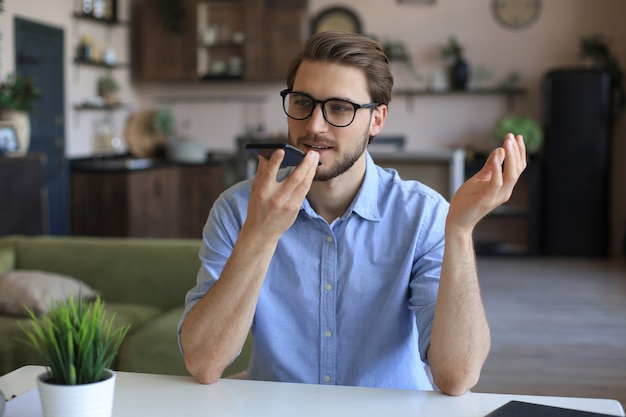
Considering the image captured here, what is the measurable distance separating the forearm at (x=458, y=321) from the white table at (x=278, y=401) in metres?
0.09

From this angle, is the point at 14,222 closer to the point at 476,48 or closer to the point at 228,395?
the point at 228,395

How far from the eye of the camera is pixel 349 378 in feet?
5.82

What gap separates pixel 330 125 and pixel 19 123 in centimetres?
408

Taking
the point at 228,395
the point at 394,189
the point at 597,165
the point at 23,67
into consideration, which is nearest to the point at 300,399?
the point at 228,395

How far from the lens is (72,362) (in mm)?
1137

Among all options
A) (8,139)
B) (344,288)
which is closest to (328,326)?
(344,288)

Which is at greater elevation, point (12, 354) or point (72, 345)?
point (72, 345)

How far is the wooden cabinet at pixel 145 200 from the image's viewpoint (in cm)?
647

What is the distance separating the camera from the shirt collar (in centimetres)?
180

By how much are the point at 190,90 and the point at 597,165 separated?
162 inches

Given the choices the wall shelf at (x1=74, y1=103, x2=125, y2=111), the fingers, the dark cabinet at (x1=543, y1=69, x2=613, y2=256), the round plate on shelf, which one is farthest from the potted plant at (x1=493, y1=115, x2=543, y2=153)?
the fingers

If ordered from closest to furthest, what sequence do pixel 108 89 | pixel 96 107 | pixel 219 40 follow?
pixel 96 107 < pixel 108 89 < pixel 219 40

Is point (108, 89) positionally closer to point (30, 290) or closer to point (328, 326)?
point (30, 290)

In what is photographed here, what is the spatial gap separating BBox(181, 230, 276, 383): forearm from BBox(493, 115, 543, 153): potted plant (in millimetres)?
6047
